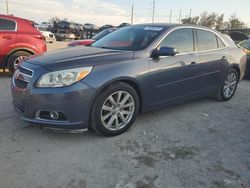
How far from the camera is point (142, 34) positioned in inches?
165

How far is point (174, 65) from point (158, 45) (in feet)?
1.42

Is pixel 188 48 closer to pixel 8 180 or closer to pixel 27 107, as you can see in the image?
pixel 27 107

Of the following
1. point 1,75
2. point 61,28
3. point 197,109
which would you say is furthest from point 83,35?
point 197,109

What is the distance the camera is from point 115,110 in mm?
3512

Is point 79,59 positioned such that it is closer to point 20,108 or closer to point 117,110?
point 117,110

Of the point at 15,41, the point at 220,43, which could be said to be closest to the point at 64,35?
the point at 15,41

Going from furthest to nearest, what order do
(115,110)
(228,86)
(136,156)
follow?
1. (228,86)
2. (115,110)
3. (136,156)

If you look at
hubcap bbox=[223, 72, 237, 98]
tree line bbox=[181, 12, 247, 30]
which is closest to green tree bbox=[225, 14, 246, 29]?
tree line bbox=[181, 12, 247, 30]

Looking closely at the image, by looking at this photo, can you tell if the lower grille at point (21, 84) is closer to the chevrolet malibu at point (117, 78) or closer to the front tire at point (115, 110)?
the chevrolet malibu at point (117, 78)

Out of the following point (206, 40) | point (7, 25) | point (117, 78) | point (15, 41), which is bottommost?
point (117, 78)

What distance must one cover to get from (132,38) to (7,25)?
4.38 metres

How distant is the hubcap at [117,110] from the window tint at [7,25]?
16.0ft

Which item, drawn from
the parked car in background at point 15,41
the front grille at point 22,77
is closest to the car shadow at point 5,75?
the parked car in background at point 15,41

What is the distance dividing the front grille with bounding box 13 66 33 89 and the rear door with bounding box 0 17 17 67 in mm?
3686
